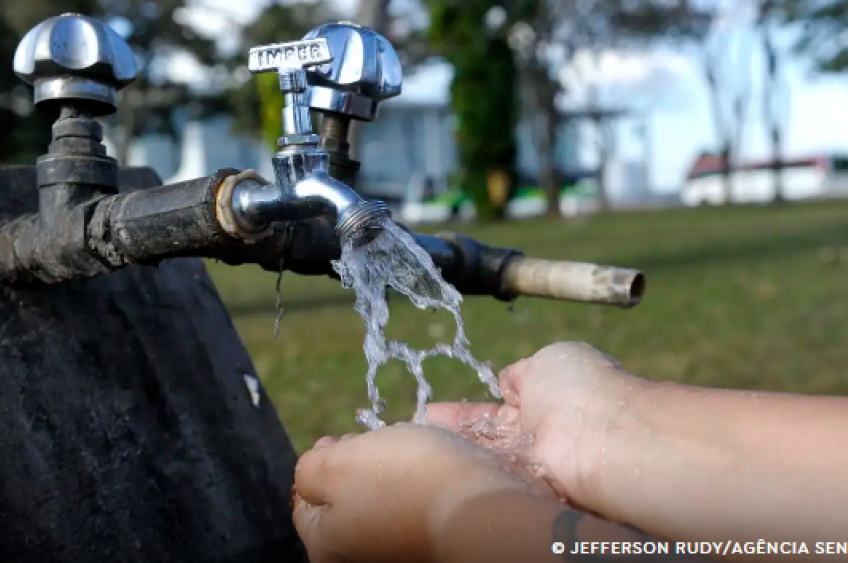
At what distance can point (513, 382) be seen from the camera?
3.35 ft

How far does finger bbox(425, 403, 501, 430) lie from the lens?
3.47 feet

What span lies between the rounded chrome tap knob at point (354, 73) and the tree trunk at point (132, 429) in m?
0.34

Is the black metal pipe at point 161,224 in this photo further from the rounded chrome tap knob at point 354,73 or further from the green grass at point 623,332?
the green grass at point 623,332

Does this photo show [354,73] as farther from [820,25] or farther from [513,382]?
[820,25]

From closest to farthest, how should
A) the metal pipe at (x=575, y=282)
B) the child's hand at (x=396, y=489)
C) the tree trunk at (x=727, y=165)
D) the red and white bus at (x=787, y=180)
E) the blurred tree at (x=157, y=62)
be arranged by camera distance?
the child's hand at (x=396, y=489) < the metal pipe at (x=575, y=282) < the blurred tree at (x=157, y=62) < the tree trunk at (x=727, y=165) < the red and white bus at (x=787, y=180)

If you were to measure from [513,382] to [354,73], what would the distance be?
0.35 meters

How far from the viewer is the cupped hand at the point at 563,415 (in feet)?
2.79

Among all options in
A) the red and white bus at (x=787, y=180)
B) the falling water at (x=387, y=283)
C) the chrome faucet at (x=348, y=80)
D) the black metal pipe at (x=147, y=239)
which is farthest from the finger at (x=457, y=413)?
the red and white bus at (x=787, y=180)

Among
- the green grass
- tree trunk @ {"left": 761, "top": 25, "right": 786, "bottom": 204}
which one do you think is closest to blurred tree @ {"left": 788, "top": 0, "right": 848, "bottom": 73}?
tree trunk @ {"left": 761, "top": 25, "right": 786, "bottom": 204}

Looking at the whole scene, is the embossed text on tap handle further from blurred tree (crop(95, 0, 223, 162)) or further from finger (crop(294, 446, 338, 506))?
blurred tree (crop(95, 0, 223, 162))

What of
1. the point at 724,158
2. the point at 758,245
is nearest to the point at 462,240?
the point at 758,245

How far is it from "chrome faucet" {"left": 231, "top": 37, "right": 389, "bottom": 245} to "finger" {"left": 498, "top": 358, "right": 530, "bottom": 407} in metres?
0.22

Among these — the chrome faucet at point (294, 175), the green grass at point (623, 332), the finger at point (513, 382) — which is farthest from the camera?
the green grass at point (623, 332)

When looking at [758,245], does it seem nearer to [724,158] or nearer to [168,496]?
[168,496]
